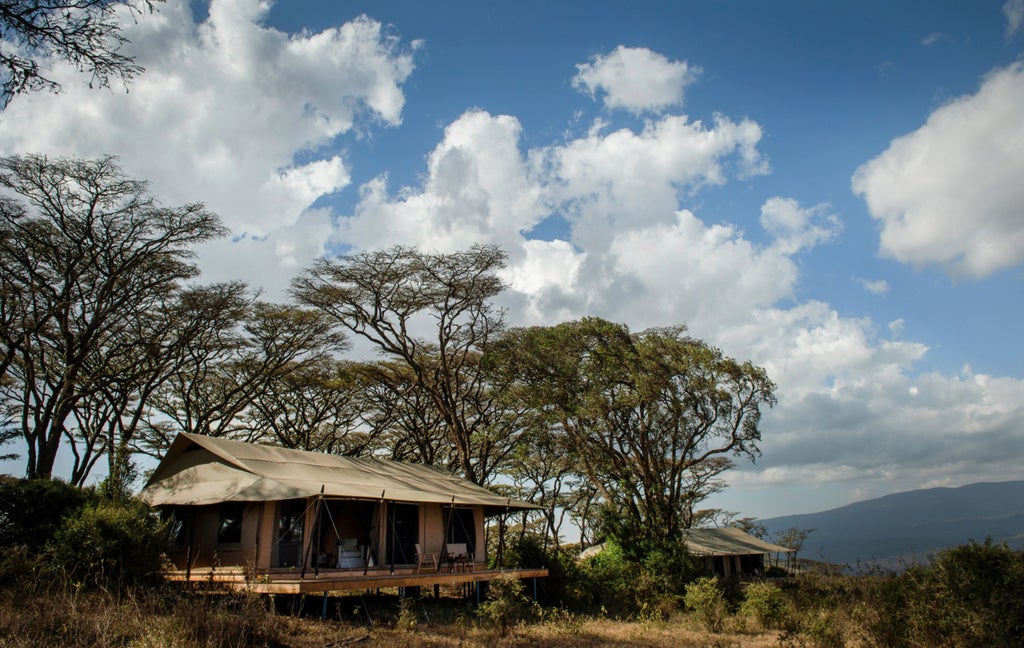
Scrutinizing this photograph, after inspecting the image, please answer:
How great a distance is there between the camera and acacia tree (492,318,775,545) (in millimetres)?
22375

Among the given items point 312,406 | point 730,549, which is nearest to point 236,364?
point 312,406

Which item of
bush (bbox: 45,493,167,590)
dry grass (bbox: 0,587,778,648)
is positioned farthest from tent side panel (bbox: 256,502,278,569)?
bush (bbox: 45,493,167,590)

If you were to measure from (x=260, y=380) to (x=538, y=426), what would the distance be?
11515 mm

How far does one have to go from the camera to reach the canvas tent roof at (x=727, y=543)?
1423 inches

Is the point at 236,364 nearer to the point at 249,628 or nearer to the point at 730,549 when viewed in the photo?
the point at 249,628

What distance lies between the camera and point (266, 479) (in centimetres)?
1556

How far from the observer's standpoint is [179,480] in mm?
17312

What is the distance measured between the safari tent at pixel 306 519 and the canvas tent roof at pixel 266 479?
0.12 feet

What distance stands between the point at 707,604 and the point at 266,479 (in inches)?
471

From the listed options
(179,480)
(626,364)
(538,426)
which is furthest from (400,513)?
(626,364)

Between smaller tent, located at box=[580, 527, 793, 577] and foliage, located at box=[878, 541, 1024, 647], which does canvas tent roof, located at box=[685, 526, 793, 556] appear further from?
foliage, located at box=[878, 541, 1024, 647]

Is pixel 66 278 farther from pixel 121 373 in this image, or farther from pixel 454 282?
pixel 454 282

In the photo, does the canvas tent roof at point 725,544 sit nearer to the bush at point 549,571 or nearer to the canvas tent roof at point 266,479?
the bush at point 549,571

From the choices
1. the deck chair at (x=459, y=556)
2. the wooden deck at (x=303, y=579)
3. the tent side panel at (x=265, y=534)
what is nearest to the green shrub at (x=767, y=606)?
the wooden deck at (x=303, y=579)
